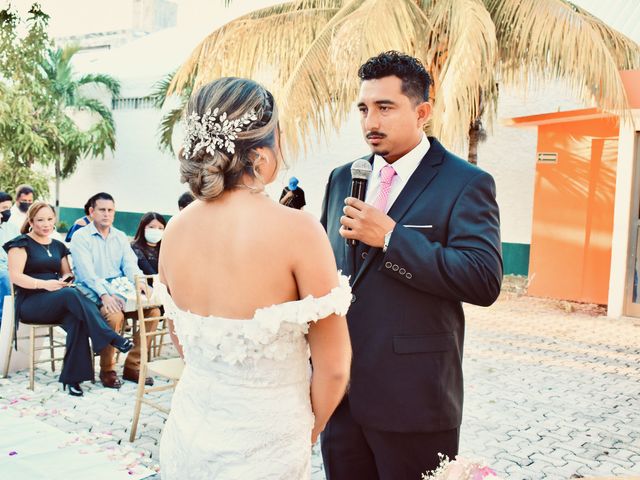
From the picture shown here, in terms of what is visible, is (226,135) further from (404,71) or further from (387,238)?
(404,71)

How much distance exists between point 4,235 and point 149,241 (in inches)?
77.8

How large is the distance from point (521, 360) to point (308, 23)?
6257mm

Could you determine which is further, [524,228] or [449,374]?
[524,228]

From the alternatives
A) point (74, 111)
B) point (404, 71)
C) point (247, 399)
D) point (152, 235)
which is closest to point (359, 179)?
point (404, 71)

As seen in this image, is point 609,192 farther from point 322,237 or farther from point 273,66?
point 322,237

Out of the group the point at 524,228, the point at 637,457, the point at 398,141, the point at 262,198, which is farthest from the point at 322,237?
the point at 524,228

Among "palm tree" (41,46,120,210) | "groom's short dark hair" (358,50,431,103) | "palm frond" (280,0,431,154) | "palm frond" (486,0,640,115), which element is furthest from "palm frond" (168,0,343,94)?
"palm tree" (41,46,120,210)

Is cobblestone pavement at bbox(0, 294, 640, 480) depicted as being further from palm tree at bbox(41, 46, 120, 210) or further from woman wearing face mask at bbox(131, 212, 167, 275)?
palm tree at bbox(41, 46, 120, 210)

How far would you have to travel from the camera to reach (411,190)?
236cm

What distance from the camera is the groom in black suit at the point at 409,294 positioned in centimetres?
221

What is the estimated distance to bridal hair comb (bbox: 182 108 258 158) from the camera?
1.82 meters

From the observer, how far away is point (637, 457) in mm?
5039

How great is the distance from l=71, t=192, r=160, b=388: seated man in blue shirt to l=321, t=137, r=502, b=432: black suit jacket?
470 centimetres

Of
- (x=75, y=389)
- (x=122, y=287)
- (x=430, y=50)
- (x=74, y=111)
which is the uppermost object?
(x=74, y=111)
